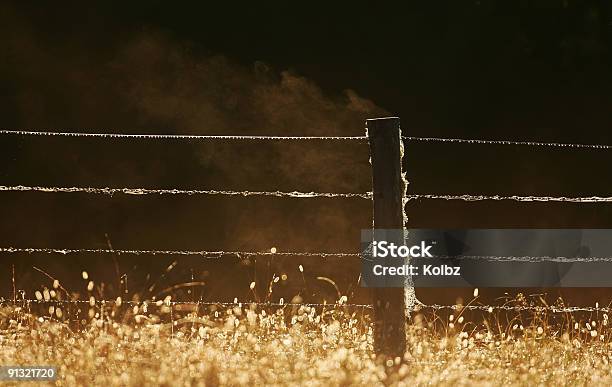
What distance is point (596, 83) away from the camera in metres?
13.4

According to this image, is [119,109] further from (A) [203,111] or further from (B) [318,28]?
(B) [318,28]

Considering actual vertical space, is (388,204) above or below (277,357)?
above

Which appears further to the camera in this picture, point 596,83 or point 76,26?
point 76,26

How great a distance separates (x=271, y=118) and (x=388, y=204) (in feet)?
34.4

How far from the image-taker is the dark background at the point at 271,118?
13914 millimetres

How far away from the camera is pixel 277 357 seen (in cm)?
546

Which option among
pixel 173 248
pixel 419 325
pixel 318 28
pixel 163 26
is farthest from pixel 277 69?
pixel 419 325

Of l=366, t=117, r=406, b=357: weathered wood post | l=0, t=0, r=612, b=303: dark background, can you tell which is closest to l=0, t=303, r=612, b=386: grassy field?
l=366, t=117, r=406, b=357: weathered wood post

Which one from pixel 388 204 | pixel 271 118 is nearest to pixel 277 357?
pixel 388 204

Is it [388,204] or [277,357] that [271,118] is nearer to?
[388,204]

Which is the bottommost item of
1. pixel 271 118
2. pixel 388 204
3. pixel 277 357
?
pixel 277 357

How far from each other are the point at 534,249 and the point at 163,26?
6.34 m

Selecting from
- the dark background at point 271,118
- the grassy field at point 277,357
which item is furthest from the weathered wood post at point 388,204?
the dark background at point 271,118

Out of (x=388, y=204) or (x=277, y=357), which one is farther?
(x=388, y=204)
